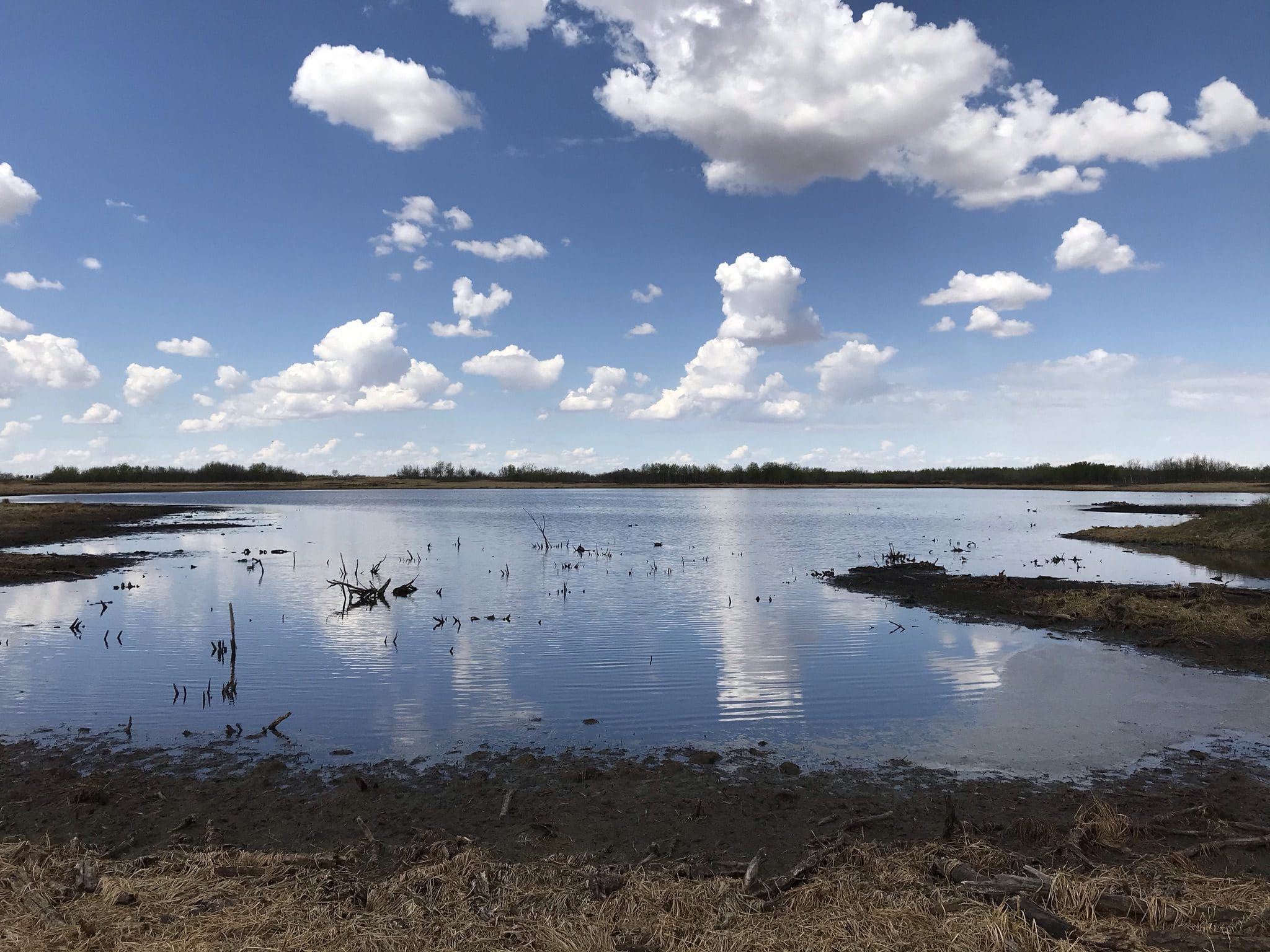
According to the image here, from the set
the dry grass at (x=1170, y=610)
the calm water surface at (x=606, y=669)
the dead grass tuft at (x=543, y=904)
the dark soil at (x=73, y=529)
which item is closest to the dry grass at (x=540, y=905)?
the dead grass tuft at (x=543, y=904)

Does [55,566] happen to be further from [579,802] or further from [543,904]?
[543,904]

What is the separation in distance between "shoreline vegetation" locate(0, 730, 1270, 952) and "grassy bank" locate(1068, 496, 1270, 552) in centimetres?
4078

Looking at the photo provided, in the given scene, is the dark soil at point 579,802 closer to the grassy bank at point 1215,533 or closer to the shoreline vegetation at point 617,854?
the shoreline vegetation at point 617,854

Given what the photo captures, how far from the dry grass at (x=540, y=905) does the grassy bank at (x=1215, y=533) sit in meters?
45.8

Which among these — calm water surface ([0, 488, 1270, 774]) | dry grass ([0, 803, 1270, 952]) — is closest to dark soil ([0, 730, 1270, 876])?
dry grass ([0, 803, 1270, 952])

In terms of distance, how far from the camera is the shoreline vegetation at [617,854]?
19.0 feet

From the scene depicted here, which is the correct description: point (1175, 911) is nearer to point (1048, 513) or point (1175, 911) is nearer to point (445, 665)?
point (445, 665)

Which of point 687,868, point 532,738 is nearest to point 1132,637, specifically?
point 532,738

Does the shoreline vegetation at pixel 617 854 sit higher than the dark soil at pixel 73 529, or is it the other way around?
the dark soil at pixel 73 529

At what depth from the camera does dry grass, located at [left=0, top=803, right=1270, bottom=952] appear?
223 inches

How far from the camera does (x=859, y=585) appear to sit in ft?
99.7

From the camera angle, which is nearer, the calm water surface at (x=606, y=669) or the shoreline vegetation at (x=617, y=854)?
the shoreline vegetation at (x=617, y=854)

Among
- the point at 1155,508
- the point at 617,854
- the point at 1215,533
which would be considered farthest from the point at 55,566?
the point at 1155,508

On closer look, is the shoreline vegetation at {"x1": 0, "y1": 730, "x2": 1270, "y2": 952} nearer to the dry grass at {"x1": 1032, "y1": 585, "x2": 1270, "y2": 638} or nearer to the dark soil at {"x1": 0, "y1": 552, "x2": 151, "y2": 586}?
the dry grass at {"x1": 1032, "y1": 585, "x2": 1270, "y2": 638}
